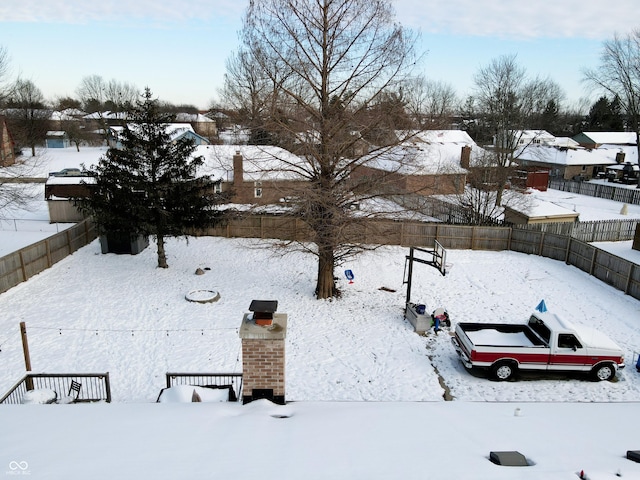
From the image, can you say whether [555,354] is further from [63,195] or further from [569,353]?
[63,195]

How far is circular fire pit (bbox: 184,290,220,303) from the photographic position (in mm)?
15945

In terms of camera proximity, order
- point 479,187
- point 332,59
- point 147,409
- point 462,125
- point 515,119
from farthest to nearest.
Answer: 1. point 462,125
2. point 515,119
3. point 479,187
4. point 332,59
5. point 147,409

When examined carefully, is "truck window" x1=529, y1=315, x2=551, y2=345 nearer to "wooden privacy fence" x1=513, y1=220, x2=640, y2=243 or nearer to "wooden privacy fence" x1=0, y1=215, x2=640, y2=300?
"wooden privacy fence" x1=0, y1=215, x2=640, y2=300

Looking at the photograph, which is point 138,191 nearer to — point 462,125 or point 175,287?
point 175,287

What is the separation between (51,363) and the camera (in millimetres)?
11945

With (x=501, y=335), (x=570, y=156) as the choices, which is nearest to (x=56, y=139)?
(x=570, y=156)

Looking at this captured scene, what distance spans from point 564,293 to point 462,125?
5497 centimetres

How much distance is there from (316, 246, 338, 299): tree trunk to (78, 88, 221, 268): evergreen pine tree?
6.25 metres

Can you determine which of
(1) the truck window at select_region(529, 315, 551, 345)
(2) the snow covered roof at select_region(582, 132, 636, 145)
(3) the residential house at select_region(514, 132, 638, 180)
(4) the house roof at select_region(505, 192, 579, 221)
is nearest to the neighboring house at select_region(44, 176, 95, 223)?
(1) the truck window at select_region(529, 315, 551, 345)

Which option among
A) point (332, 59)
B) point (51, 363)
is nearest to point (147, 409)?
point (51, 363)

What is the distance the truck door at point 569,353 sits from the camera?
11.6 metres

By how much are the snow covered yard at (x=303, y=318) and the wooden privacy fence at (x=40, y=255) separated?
44 cm

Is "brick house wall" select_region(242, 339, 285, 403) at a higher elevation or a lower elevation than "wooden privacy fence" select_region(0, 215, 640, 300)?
higher

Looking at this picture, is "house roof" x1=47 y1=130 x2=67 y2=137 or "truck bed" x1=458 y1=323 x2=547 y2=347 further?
"house roof" x1=47 y1=130 x2=67 y2=137
